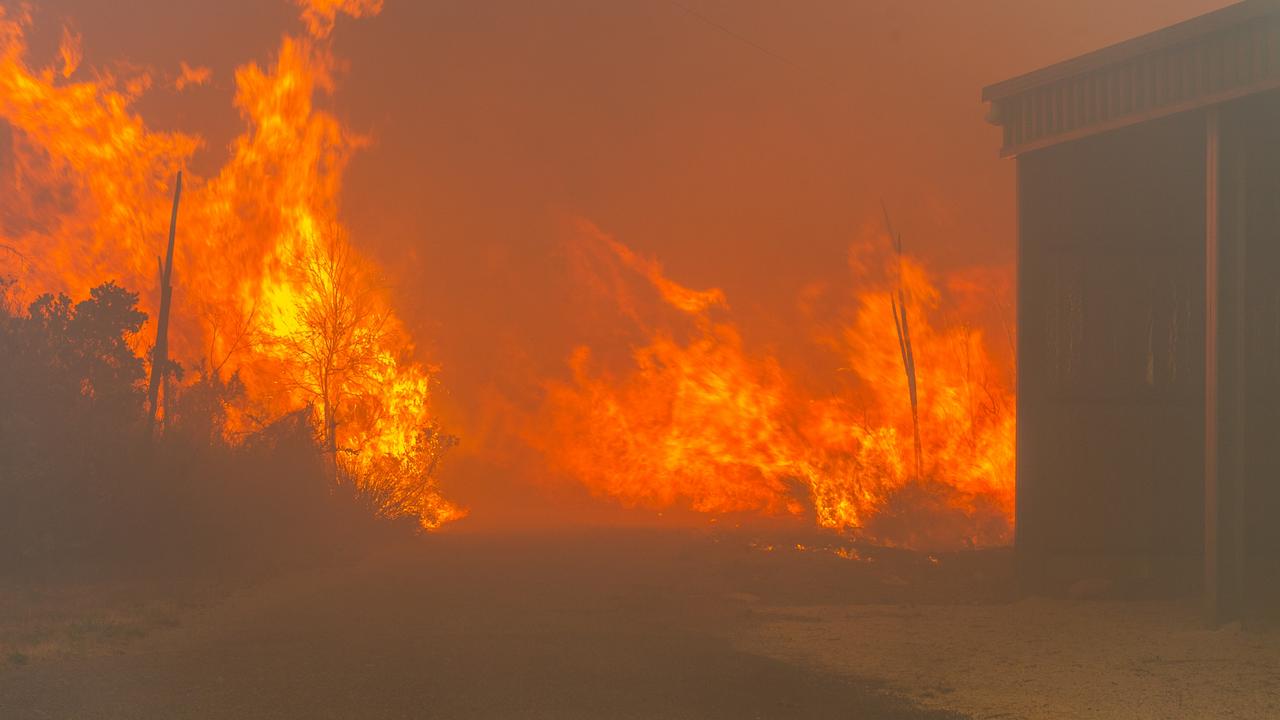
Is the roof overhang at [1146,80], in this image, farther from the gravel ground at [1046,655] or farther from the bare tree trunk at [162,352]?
the bare tree trunk at [162,352]

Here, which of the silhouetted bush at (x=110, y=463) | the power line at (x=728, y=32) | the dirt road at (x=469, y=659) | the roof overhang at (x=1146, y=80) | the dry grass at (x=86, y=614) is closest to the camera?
the dirt road at (x=469, y=659)

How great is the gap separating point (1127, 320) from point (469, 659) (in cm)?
894

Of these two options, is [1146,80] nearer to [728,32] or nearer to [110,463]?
[110,463]

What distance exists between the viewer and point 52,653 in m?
10.8

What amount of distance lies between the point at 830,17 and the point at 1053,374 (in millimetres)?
33699

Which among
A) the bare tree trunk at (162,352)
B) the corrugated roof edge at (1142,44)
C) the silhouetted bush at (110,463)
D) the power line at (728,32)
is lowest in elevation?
the silhouetted bush at (110,463)

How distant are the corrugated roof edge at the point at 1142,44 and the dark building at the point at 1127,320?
Answer: 0.03m

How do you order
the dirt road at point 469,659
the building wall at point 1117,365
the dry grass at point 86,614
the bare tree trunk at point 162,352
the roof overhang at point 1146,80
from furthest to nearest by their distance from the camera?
the bare tree trunk at point 162,352 → the building wall at point 1117,365 → the roof overhang at point 1146,80 → the dry grass at point 86,614 → the dirt road at point 469,659

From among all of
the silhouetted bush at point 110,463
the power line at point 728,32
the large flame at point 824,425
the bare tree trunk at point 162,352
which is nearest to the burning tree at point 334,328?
the bare tree trunk at point 162,352

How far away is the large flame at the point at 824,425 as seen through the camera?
2992 centimetres

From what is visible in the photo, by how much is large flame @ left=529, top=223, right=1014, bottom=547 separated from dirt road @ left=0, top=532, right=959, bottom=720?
12.6m

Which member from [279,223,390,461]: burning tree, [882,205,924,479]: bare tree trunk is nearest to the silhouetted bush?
[279,223,390,461]: burning tree

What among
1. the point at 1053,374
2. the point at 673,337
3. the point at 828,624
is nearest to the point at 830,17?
the point at 673,337

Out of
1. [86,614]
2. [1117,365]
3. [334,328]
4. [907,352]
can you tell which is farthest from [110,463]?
[907,352]
